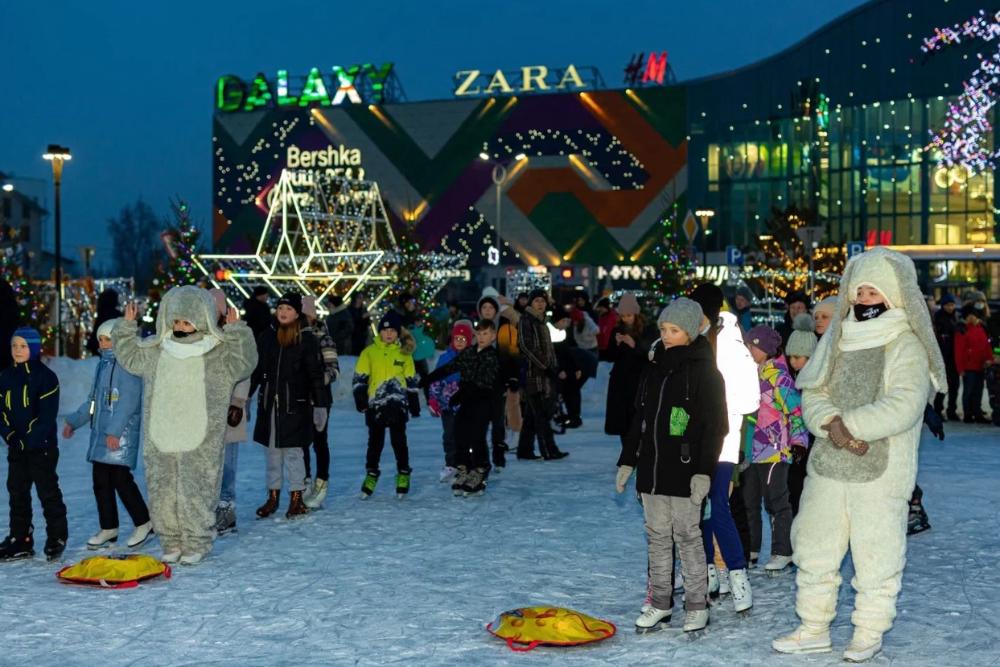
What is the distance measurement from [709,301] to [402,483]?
15.6ft

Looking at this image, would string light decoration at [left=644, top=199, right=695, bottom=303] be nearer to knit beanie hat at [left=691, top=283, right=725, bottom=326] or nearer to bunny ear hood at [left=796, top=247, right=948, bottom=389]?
knit beanie hat at [left=691, top=283, right=725, bottom=326]

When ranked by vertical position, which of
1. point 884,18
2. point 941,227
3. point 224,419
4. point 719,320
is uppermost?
point 884,18

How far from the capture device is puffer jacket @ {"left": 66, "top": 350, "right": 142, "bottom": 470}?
8578mm

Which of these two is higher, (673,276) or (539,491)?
(673,276)

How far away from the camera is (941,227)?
53.8 meters

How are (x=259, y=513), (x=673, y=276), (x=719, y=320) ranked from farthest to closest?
(x=673, y=276) < (x=259, y=513) < (x=719, y=320)

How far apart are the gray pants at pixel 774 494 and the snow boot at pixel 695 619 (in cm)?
167

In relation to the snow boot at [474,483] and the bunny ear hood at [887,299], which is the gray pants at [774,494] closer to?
the bunny ear hood at [887,299]

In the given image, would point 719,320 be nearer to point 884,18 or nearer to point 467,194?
point 884,18

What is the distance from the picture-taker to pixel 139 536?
885 centimetres

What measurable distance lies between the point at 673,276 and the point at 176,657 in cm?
3257

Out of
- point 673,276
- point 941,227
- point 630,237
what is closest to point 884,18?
point 941,227

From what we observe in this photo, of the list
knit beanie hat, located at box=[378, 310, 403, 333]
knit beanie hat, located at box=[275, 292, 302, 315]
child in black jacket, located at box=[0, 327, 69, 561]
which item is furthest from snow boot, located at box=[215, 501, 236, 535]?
knit beanie hat, located at box=[378, 310, 403, 333]

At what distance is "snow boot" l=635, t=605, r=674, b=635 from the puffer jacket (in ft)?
11.9
